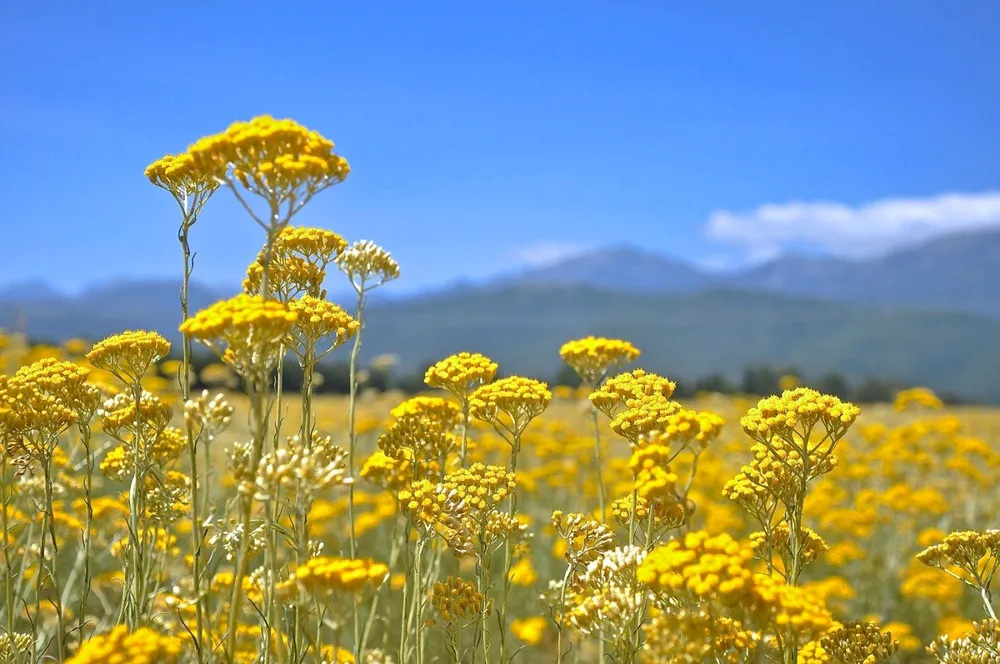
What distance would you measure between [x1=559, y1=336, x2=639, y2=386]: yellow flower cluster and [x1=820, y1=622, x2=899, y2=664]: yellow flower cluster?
1.98m

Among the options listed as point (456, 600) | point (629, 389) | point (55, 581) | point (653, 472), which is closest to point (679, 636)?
point (653, 472)

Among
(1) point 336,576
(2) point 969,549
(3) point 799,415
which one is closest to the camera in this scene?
(1) point 336,576

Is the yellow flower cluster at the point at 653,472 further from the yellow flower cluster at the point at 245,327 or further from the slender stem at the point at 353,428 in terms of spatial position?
the yellow flower cluster at the point at 245,327

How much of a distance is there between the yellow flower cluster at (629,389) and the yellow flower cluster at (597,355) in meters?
0.41

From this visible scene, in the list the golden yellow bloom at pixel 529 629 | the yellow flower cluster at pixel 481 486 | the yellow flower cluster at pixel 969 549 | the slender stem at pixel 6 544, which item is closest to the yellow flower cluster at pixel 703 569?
the yellow flower cluster at pixel 481 486

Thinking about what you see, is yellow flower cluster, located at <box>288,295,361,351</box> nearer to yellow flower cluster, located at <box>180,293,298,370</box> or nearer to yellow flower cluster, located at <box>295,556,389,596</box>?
yellow flower cluster, located at <box>180,293,298,370</box>

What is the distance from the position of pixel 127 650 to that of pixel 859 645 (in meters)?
3.28

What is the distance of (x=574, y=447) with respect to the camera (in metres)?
15.0

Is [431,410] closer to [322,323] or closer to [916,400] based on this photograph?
[322,323]

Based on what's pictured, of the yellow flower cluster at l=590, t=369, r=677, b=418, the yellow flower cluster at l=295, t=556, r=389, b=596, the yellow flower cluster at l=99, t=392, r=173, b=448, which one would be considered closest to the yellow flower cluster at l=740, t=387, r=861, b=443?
the yellow flower cluster at l=590, t=369, r=677, b=418

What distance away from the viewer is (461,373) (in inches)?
185

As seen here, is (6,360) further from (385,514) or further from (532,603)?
(532,603)

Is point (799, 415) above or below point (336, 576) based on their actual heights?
above

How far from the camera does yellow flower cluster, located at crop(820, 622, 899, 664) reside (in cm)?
374
